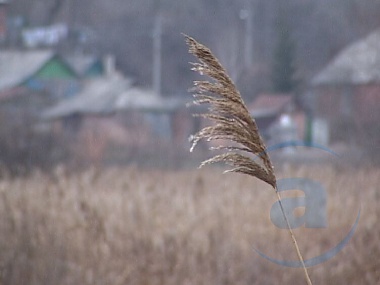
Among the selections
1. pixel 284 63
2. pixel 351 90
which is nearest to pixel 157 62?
pixel 284 63

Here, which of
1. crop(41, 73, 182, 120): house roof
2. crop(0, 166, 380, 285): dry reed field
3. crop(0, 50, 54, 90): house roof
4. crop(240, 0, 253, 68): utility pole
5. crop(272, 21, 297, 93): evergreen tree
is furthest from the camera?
crop(0, 50, 54, 90): house roof

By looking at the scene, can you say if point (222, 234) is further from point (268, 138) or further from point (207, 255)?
point (268, 138)

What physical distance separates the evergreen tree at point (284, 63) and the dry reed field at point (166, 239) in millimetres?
4272

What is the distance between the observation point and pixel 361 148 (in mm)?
13180

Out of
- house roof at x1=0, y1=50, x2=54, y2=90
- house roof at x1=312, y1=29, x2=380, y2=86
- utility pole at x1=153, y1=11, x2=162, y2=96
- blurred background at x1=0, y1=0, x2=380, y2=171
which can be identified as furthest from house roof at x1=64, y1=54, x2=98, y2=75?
house roof at x1=312, y1=29, x2=380, y2=86

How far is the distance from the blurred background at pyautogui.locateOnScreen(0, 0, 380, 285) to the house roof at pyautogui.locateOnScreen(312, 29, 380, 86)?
3 cm

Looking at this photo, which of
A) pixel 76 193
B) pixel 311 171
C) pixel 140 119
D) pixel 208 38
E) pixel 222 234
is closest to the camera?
pixel 222 234

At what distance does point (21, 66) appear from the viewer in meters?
16.6

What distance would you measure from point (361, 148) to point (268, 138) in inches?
82.1

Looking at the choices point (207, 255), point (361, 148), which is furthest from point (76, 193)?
point (361, 148)

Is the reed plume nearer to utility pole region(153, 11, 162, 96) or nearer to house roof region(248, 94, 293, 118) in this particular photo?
house roof region(248, 94, 293, 118)

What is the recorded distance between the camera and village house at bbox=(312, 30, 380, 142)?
13461 mm

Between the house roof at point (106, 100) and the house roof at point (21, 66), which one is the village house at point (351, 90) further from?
the house roof at point (21, 66)

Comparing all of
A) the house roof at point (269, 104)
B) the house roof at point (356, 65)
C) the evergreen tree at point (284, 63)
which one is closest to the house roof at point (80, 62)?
the evergreen tree at point (284, 63)
